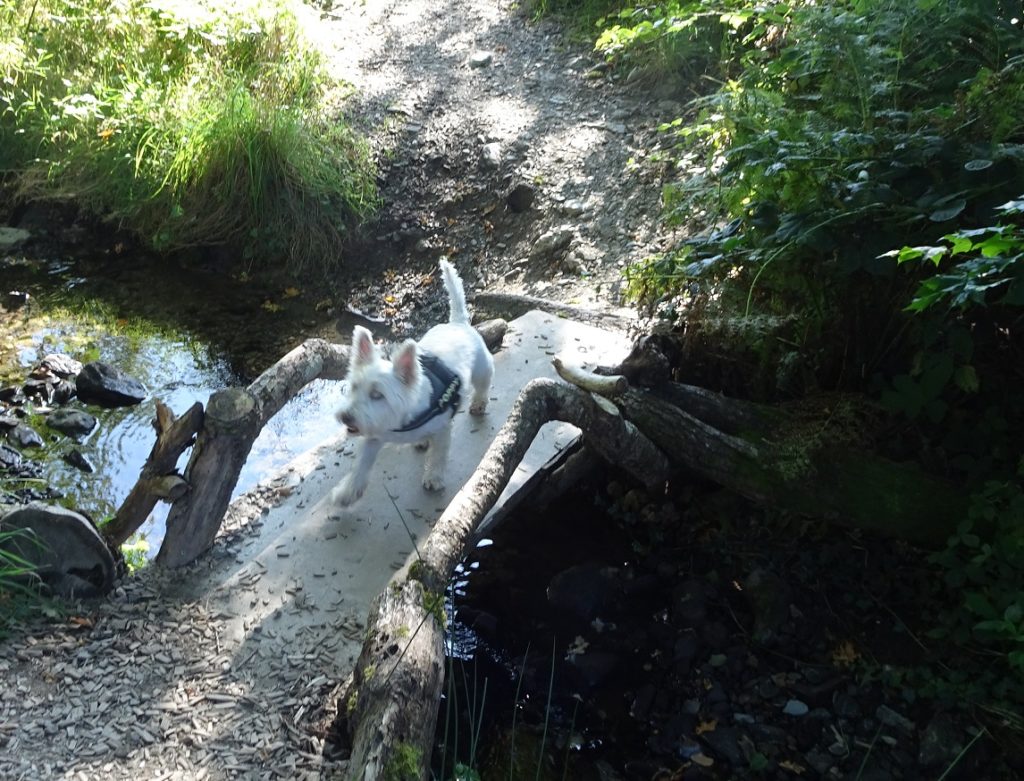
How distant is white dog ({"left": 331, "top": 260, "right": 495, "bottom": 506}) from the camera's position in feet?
14.0

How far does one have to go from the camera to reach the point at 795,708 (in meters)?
4.04

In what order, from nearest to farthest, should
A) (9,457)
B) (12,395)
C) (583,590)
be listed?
(583,590), (9,457), (12,395)

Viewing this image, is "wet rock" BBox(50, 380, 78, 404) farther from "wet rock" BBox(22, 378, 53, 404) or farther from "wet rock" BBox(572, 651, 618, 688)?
"wet rock" BBox(572, 651, 618, 688)

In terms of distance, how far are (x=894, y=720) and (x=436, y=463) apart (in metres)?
2.59

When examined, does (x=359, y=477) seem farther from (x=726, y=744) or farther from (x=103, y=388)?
(x=103, y=388)

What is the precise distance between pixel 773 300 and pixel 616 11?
7.52 m

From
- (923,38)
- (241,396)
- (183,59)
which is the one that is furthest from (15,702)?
(183,59)

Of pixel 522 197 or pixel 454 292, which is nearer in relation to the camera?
pixel 454 292

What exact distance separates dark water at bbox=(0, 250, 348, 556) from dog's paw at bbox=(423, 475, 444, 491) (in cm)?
110

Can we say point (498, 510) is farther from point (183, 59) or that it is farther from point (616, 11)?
point (616, 11)

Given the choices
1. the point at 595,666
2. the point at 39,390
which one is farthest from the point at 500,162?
the point at 595,666

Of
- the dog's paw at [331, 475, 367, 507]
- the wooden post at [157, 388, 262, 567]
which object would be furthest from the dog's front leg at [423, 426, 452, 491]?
the wooden post at [157, 388, 262, 567]

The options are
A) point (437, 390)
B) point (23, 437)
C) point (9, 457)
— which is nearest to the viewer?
point (437, 390)

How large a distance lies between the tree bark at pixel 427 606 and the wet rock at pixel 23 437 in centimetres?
359
